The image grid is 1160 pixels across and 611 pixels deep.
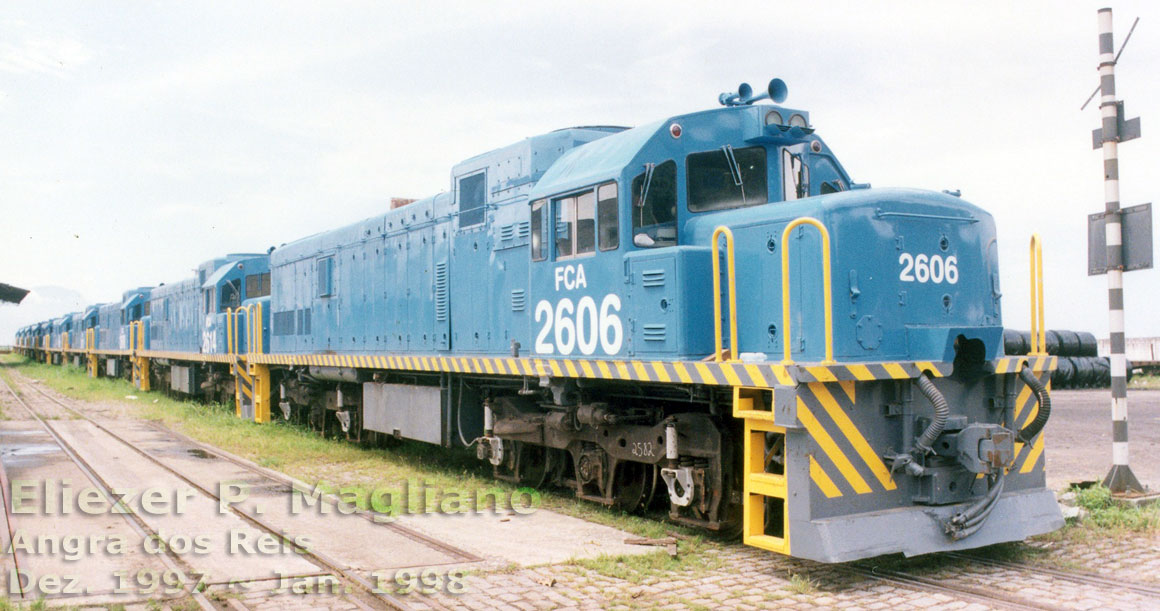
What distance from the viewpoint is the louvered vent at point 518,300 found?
892 centimetres

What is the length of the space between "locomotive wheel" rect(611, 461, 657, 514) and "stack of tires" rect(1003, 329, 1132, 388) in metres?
18.2

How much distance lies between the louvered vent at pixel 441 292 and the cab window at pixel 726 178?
439 cm

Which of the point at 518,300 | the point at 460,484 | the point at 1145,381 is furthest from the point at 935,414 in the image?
the point at 1145,381

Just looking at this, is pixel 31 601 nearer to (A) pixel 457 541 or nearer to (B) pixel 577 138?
(A) pixel 457 541

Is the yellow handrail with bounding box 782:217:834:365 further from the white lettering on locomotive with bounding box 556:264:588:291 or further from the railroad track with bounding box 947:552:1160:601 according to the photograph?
the white lettering on locomotive with bounding box 556:264:588:291

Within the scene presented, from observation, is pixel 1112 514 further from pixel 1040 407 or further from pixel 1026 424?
pixel 1040 407

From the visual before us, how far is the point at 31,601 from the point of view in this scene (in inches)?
215

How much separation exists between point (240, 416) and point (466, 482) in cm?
908

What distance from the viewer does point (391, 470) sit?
11.6 meters

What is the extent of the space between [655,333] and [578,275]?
1.09m

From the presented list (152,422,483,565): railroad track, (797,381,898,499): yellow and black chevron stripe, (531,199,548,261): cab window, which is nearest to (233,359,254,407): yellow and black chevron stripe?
(152,422,483,565): railroad track

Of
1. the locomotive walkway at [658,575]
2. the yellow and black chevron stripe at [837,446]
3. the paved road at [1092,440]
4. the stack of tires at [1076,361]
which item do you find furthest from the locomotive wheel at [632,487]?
the stack of tires at [1076,361]

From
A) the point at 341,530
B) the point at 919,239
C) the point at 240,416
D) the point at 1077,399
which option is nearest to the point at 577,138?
the point at 919,239

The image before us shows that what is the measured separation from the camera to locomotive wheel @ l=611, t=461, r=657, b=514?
8.26 m
